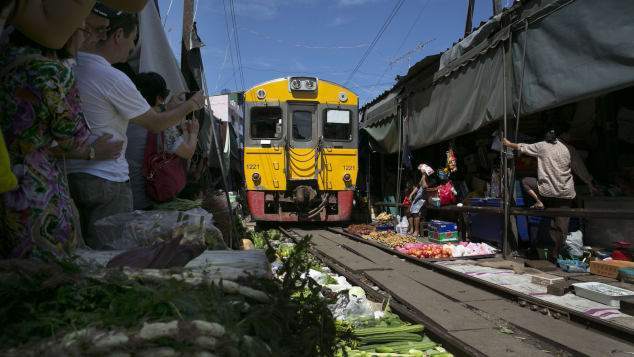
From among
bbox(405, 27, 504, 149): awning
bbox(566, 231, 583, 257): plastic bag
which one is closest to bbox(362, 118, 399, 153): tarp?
bbox(405, 27, 504, 149): awning

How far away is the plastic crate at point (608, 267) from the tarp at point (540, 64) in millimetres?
2052

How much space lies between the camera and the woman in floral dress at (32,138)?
1.51 m

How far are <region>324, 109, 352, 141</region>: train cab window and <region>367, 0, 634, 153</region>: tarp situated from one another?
2.95 metres

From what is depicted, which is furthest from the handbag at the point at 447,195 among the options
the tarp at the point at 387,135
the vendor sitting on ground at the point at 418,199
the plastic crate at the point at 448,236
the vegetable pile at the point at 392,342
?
the vegetable pile at the point at 392,342

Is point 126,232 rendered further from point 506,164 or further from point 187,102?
point 506,164

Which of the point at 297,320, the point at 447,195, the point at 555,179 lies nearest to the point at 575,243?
the point at 555,179

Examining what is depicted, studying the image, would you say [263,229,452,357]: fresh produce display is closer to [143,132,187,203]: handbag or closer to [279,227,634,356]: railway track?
[279,227,634,356]: railway track

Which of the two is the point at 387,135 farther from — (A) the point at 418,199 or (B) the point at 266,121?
(B) the point at 266,121

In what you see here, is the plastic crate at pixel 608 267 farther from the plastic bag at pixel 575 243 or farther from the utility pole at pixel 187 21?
the utility pole at pixel 187 21

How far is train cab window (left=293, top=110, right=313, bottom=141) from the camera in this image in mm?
11922

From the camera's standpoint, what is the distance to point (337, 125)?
12070 millimetres

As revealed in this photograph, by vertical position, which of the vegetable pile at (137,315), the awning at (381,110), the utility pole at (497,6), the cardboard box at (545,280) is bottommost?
the cardboard box at (545,280)

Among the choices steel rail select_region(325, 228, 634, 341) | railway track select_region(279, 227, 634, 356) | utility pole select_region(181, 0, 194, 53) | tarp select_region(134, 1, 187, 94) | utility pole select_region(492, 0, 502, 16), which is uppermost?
utility pole select_region(492, 0, 502, 16)

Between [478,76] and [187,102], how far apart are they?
6.30 m
